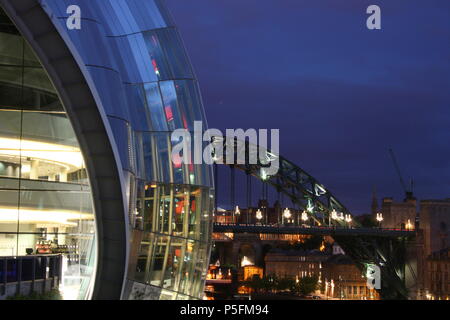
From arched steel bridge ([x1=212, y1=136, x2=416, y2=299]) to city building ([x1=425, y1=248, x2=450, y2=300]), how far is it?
9.50 feet

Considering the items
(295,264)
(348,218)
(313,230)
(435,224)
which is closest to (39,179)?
(313,230)

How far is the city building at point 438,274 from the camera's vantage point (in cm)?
9281

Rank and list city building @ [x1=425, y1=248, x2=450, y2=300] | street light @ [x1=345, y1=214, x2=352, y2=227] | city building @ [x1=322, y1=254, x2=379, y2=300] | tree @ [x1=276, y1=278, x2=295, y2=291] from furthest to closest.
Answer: tree @ [x1=276, y1=278, x2=295, y2=291] → city building @ [x1=322, y1=254, x2=379, y2=300] → street light @ [x1=345, y1=214, x2=352, y2=227] → city building @ [x1=425, y1=248, x2=450, y2=300]

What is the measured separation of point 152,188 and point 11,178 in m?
3.24

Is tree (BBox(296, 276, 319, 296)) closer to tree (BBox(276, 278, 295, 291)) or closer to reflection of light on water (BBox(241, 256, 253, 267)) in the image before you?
tree (BBox(276, 278, 295, 291))

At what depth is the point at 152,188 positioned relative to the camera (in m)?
17.4

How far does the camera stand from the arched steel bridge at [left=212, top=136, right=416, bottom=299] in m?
86.8

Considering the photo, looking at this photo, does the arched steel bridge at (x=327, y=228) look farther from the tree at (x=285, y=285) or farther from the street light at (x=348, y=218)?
the tree at (x=285, y=285)

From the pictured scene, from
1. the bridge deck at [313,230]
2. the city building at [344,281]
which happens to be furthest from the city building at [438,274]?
the city building at [344,281]

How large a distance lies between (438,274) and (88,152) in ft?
282

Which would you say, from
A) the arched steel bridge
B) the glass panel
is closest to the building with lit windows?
the glass panel

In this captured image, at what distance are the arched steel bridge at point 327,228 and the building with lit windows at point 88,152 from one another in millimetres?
64314
